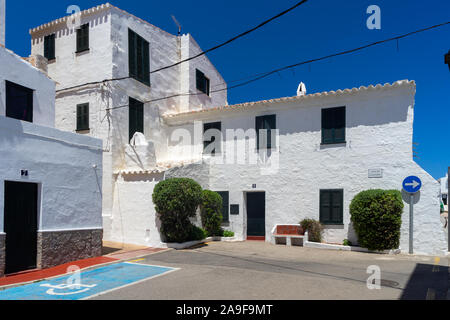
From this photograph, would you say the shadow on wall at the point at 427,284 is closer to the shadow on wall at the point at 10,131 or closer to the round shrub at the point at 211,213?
the round shrub at the point at 211,213

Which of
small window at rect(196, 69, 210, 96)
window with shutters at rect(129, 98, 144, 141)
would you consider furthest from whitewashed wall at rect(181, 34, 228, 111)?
window with shutters at rect(129, 98, 144, 141)

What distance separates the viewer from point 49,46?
56.1 feet

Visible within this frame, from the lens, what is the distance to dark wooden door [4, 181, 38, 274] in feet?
29.1

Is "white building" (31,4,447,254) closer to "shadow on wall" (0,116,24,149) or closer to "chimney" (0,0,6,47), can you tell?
"chimney" (0,0,6,47)

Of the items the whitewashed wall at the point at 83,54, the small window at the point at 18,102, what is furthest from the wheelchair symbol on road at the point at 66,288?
the whitewashed wall at the point at 83,54

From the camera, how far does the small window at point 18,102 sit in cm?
1000

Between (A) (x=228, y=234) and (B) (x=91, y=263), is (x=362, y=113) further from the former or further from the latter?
(B) (x=91, y=263)

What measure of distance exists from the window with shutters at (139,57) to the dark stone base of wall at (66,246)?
27.3 ft

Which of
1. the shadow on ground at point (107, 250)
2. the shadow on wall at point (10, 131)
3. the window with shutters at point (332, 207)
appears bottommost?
the shadow on ground at point (107, 250)

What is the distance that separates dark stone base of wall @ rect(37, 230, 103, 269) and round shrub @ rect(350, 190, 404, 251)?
9014 millimetres

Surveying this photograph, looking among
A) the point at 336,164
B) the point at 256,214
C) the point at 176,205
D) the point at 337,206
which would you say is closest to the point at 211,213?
the point at 256,214

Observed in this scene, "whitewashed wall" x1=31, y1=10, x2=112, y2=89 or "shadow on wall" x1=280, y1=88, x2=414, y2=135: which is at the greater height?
"whitewashed wall" x1=31, y1=10, x2=112, y2=89
